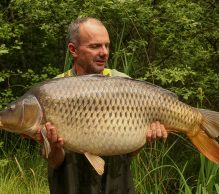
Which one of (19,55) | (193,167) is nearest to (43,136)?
(193,167)

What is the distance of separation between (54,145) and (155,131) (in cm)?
40

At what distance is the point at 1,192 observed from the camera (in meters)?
3.92

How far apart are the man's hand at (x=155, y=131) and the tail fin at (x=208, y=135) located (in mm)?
199

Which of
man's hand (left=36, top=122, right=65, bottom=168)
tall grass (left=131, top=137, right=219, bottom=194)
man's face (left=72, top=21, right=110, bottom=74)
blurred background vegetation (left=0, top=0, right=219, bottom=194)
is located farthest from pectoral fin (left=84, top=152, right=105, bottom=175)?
blurred background vegetation (left=0, top=0, right=219, bottom=194)

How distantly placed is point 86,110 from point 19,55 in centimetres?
429

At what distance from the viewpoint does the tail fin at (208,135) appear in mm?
2264

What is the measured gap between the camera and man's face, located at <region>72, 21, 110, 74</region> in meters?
2.25

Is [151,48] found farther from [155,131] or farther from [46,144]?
[46,144]

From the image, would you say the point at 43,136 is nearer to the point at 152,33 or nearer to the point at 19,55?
the point at 152,33

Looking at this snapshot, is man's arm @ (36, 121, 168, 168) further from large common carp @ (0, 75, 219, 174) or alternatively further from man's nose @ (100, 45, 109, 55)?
man's nose @ (100, 45, 109, 55)

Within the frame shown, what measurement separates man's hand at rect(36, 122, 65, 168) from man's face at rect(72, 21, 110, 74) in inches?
14.4

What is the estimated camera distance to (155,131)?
83.4 inches

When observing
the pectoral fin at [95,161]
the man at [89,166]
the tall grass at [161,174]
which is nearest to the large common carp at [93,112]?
the pectoral fin at [95,161]

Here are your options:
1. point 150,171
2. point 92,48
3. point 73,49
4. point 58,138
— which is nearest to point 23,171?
point 150,171
